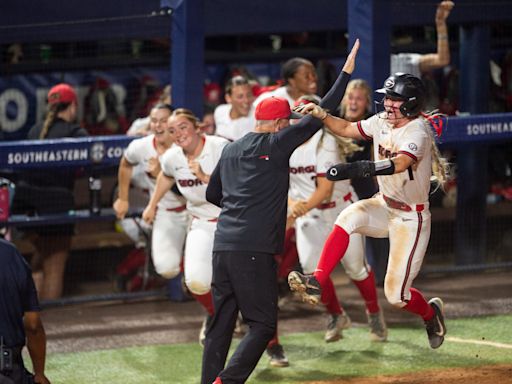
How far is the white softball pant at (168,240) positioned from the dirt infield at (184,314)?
517 mm

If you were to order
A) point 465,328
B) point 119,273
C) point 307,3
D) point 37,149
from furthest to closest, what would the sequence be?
point 307,3, point 119,273, point 37,149, point 465,328

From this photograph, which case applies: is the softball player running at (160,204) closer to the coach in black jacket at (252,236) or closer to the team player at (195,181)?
the team player at (195,181)

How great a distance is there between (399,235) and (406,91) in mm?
924

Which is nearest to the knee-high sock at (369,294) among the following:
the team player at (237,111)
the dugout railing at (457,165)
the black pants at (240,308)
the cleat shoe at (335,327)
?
the cleat shoe at (335,327)

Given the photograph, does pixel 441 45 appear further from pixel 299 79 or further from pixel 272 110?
pixel 272 110

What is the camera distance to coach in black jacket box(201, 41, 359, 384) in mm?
7215

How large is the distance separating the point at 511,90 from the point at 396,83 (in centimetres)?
534

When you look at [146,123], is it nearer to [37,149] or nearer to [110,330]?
[37,149]

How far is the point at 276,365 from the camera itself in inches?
334

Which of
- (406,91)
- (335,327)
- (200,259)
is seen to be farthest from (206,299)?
(406,91)

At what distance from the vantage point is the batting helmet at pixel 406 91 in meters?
7.44

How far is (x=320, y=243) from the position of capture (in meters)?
9.22

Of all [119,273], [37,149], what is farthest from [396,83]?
[119,273]

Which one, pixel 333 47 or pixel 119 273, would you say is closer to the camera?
pixel 119 273
